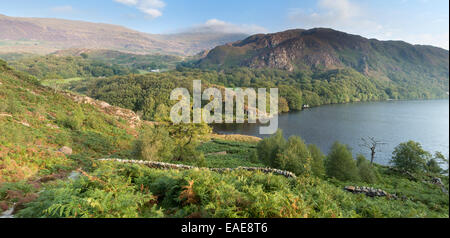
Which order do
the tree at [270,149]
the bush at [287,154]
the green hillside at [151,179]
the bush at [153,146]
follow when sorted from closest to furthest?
the green hillside at [151,179] < the bush at [153,146] < the bush at [287,154] < the tree at [270,149]

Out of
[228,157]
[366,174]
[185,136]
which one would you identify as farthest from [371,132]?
[185,136]

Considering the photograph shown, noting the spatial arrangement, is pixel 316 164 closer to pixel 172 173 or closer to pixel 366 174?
pixel 366 174

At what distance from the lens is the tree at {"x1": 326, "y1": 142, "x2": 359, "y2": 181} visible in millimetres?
22406

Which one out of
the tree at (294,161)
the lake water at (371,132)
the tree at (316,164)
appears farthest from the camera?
the lake water at (371,132)

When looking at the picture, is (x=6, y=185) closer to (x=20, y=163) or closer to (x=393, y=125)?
(x=20, y=163)

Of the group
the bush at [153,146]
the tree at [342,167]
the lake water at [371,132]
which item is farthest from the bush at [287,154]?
the lake water at [371,132]

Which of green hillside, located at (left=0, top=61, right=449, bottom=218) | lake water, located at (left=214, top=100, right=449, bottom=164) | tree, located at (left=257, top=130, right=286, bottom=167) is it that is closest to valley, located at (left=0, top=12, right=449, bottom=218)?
green hillside, located at (left=0, top=61, right=449, bottom=218)

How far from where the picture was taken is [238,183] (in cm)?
814

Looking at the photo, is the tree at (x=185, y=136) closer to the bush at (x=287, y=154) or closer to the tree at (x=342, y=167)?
the bush at (x=287, y=154)

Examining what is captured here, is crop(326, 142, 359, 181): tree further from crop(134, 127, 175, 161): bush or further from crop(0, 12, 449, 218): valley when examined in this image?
crop(134, 127, 175, 161): bush

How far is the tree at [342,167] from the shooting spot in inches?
882

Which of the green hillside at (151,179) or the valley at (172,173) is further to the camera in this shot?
the valley at (172,173)
